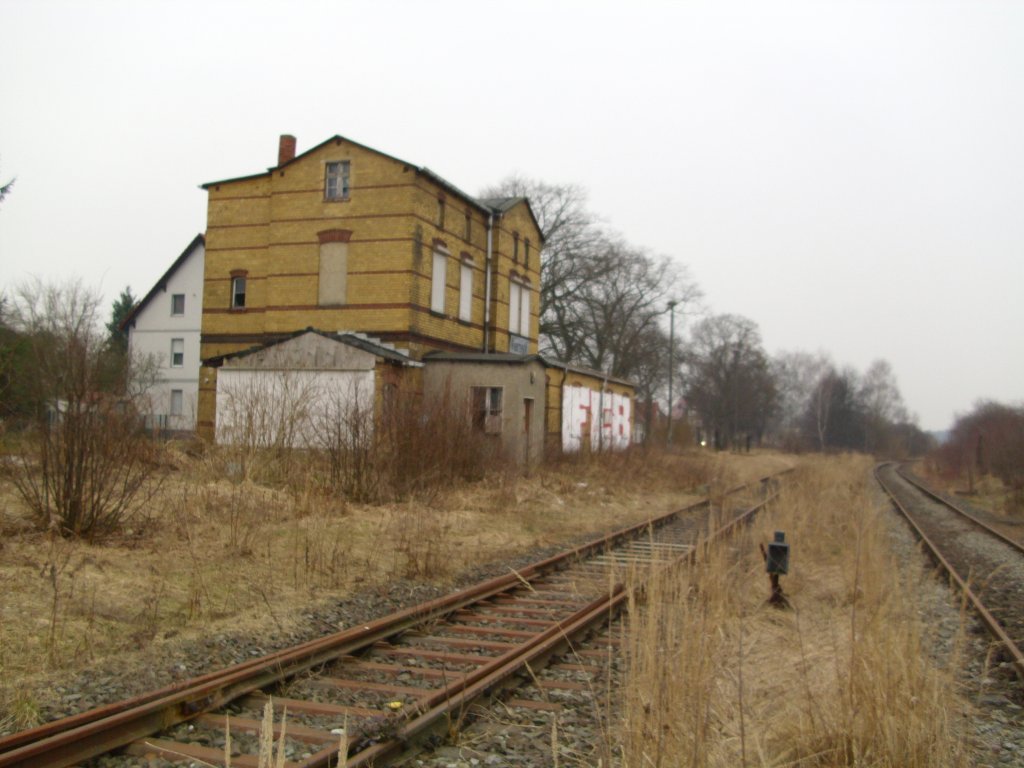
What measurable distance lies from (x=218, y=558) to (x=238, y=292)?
842 inches

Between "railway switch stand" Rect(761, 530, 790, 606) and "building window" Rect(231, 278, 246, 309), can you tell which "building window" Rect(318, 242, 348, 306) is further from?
"railway switch stand" Rect(761, 530, 790, 606)

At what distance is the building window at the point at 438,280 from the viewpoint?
27.9 meters

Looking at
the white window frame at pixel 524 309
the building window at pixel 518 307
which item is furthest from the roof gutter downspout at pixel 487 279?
the white window frame at pixel 524 309

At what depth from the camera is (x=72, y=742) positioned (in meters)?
4.45

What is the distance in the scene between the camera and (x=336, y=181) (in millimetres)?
27875

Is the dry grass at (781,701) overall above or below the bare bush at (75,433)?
below

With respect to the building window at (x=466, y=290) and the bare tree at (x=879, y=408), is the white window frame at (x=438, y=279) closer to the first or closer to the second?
the building window at (x=466, y=290)

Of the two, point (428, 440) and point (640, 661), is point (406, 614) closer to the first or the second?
point (640, 661)

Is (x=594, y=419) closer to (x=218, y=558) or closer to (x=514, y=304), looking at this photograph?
(x=514, y=304)

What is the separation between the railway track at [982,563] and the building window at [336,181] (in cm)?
1841

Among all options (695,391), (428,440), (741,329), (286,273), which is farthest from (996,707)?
(741,329)

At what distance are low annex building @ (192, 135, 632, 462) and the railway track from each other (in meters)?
9.85

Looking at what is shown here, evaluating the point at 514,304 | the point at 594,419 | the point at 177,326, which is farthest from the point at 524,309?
the point at 177,326

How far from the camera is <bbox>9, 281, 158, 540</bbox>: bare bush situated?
9.24 m
